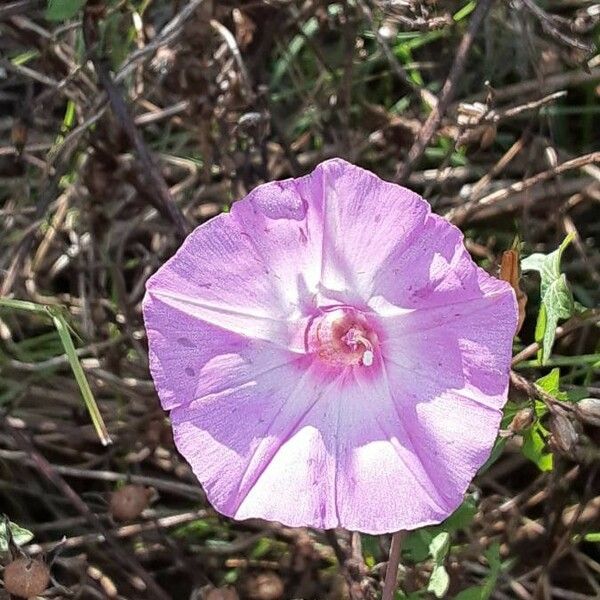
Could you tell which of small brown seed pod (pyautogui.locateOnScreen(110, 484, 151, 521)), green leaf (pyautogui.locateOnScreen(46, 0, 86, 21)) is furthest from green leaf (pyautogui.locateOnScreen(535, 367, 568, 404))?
green leaf (pyautogui.locateOnScreen(46, 0, 86, 21))

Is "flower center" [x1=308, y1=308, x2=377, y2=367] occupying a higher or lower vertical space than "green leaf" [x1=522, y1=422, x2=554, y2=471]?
higher

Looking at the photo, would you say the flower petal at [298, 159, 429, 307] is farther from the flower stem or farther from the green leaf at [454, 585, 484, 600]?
the green leaf at [454, 585, 484, 600]

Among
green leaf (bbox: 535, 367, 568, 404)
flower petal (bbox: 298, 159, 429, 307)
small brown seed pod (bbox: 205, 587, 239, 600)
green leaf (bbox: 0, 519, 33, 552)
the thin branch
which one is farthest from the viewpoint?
the thin branch

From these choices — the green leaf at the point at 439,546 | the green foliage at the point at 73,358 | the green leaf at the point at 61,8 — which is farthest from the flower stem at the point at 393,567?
the green leaf at the point at 61,8

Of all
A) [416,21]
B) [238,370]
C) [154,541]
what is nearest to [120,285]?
[154,541]

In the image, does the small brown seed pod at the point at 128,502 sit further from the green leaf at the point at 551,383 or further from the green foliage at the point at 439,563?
the green leaf at the point at 551,383

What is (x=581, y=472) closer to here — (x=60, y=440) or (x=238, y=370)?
(x=238, y=370)
